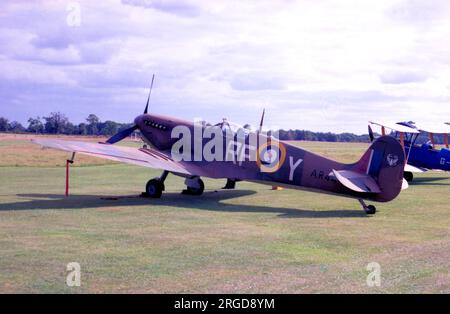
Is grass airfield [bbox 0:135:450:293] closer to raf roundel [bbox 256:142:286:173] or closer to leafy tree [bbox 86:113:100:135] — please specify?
raf roundel [bbox 256:142:286:173]

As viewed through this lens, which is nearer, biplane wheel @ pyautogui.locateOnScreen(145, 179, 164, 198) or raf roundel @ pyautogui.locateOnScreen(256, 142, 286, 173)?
raf roundel @ pyautogui.locateOnScreen(256, 142, 286, 173)

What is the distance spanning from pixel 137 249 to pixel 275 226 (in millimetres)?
3144

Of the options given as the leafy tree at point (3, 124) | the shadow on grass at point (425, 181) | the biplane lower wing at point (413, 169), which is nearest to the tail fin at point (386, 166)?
the biplane lower wing at point (413, 169)

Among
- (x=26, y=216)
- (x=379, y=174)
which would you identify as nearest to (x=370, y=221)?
(x=379, y=174)

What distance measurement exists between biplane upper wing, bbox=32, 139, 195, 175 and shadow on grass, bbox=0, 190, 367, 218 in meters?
0.91

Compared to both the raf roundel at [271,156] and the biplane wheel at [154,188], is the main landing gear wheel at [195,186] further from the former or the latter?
the raf roundel at [271,156]

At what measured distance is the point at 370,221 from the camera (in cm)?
1103

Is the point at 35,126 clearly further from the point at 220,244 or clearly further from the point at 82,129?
the point at 220,244

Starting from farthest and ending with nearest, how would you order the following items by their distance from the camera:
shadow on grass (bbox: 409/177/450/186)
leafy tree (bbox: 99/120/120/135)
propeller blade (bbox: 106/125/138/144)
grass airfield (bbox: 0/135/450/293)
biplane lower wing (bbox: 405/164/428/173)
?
leafy tree (bbox: 99/120/120/135)
shadow on grass (bbox: 409/177/450/186)
biplane lower wing (bbox: 405/164/428/173)
propeller blade (bbox: 106/125/138/144)
grass airfield (bbox: 0/135/450/293)

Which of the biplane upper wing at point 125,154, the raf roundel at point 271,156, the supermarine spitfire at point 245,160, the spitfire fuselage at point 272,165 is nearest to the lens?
the supermarine spitfire at point 245,160

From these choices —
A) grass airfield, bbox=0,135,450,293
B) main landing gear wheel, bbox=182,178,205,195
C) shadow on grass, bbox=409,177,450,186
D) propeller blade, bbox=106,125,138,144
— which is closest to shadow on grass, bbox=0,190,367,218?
grass airfield, bbox=0,135,450,293

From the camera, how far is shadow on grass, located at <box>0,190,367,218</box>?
40.0ft

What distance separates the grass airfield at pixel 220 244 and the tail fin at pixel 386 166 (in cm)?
55

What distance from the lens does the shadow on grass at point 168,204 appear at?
481 inches
